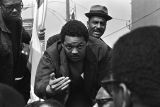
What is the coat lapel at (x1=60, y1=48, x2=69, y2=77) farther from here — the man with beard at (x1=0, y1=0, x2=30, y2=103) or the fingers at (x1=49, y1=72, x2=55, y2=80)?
the man with beard at (x1=0, y1=0, x2=30, y2=103)

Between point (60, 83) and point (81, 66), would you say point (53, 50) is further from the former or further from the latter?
point (60, 83)

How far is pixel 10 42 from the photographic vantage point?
586 centimetres

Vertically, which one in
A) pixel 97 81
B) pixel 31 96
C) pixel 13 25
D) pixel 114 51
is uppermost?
pixel 114 51

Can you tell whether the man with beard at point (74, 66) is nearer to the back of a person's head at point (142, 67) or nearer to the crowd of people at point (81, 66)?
the crowd of people at point (81, 66)

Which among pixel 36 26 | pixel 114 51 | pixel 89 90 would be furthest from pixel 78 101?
pixel 114 51

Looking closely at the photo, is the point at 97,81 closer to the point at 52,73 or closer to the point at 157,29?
the point at 52,73

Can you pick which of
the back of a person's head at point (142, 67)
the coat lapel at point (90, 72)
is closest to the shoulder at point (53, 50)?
the coat lapel at point (90, 72)

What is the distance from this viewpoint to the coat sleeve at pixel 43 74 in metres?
4.99

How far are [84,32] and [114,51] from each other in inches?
115

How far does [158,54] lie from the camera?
2066 millimetres

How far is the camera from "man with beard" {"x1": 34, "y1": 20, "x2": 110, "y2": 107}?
5.04m

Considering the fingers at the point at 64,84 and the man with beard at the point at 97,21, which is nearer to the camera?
the fingers at the point at 64,84

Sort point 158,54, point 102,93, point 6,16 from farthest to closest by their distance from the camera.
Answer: point 6,16, point 102,93, point 158,54

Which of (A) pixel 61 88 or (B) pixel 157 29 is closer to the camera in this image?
(B) pixel 157 29
